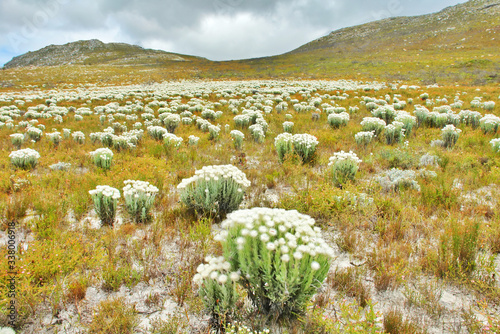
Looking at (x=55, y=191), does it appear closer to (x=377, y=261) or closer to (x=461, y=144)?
(x=377, y=261)

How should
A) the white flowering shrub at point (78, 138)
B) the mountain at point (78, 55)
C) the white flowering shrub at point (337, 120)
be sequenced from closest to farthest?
the white flowering shrub at point (78, 138) < the white flowering shrub at point (337, 120) < the mountain at point (78, 55)

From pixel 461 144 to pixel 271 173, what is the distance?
6.50 m

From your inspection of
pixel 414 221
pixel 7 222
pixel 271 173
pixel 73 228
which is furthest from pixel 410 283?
pixel 7 222

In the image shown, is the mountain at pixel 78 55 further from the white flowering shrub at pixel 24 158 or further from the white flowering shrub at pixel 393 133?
the white flowering shrub at pixel 393 133

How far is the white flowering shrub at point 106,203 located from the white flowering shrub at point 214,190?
1.08 meters

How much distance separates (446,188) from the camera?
15.5 feet

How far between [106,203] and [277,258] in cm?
321

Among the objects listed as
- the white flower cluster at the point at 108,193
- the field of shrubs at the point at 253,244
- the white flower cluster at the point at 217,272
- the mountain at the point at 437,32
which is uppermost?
the mountain at the point at 437,32

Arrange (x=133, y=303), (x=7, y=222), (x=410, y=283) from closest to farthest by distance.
→ (x=133, y=303), (x=410, y=283), (x=7, y=222)

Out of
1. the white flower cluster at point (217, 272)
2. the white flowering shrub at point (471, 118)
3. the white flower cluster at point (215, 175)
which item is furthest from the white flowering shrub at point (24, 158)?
the white flowering shrub at point (471, 118)

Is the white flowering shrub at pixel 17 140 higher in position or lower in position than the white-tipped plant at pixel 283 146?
higher

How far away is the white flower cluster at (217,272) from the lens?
7.11 ft

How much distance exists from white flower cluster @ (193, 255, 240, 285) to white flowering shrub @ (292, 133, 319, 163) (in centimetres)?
Answer: 493

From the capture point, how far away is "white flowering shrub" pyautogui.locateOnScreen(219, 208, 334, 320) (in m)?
2.13
